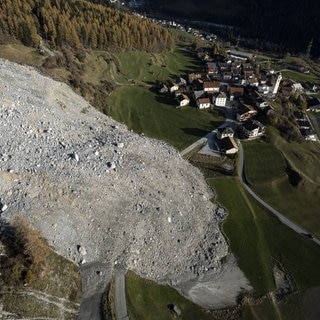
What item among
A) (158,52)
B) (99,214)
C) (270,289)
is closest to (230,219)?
(270,289)

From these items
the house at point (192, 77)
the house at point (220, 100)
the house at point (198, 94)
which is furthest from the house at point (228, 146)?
the house at point (192, 77)

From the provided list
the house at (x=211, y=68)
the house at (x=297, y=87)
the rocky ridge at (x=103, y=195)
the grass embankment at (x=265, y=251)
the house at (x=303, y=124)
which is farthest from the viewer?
the house at (x=211, y=68)

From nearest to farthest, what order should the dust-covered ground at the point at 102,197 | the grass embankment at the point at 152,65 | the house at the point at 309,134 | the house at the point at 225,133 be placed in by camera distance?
the dust-covered ground at the point at 102,197
the house at the point at 225,133
the house at the point at 309,134
the grass embankment at the point at 152,65

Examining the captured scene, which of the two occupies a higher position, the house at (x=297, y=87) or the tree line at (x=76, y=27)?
the tree line at (x=76, y=27)

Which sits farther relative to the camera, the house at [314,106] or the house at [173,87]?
the house at [314,106]

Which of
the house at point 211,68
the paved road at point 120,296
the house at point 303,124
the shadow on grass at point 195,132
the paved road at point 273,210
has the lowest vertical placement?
the house at point 303,124

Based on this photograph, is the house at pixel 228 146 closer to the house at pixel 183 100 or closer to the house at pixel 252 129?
the house at pixel 252 129

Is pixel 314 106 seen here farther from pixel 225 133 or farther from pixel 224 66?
pixel 225 133

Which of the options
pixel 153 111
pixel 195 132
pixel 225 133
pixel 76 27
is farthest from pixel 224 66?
pixel 225 133
